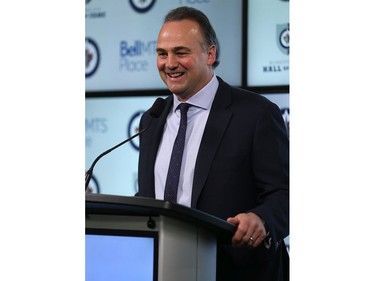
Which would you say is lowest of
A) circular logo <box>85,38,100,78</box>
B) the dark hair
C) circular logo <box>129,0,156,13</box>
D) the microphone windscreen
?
the microphone windscreen

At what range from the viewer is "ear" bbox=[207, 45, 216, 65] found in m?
2.56

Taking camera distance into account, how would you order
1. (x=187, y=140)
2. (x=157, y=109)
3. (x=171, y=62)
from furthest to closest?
1. (x=171, y=62)
2. (x=187, y=140)
3. (x=157, y=109)

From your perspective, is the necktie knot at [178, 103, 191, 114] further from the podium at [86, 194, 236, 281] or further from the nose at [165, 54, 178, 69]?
the podium at [86, 194, 236, 281]

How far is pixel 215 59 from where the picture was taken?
2.60 metres

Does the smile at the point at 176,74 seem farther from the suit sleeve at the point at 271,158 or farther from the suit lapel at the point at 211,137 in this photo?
the suit sleeve at the point at 271,158

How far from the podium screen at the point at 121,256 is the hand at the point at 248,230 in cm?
31

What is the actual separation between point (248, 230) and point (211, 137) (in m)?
0.61

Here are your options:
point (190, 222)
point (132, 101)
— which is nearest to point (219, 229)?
point (190, 222)

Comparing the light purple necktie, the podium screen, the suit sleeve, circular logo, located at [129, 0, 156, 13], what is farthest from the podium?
circular logo, located at [129, 0, 156, 13]

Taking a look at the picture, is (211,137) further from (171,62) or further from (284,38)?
(284,38)

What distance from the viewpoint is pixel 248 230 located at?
168 cm

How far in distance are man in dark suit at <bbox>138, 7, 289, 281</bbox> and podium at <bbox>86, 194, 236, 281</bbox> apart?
49 centimetres

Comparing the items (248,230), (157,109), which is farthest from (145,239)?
(157,109)
